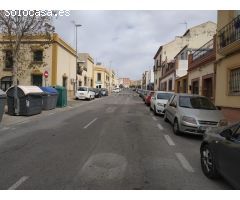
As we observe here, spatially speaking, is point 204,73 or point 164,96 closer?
point 164,96

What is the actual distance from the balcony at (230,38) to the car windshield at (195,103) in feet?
10.1

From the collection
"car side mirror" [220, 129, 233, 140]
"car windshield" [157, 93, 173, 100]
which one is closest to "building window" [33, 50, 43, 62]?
"car windshield" [157, 93, 173, 100]

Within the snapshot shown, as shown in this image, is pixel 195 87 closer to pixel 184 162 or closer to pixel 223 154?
pixel 184 162

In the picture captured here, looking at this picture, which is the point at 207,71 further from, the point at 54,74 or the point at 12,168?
the point at 54,74

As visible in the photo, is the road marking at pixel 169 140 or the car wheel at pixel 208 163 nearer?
the car wheel at pixel 208 163

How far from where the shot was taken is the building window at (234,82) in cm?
1425

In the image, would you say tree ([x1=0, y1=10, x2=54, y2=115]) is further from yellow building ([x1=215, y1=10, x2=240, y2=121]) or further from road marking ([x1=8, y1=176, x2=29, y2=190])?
road marking ([x1=8, y1=176, x2=29, y2=190])

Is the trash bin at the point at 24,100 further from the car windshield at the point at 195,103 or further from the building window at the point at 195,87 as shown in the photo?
the building window at the point at 195,87

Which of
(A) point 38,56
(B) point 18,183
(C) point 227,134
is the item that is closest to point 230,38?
(C) point 227,134

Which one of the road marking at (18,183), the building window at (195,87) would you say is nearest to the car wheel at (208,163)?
the road marking at (18,183)

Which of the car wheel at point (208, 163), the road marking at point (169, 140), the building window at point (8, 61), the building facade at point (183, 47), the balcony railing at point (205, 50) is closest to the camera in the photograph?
the car wheel at point (208, 163)

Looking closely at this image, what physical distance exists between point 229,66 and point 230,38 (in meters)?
1.43

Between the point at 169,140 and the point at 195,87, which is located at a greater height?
the point at 195,87

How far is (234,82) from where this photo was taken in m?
14.8
